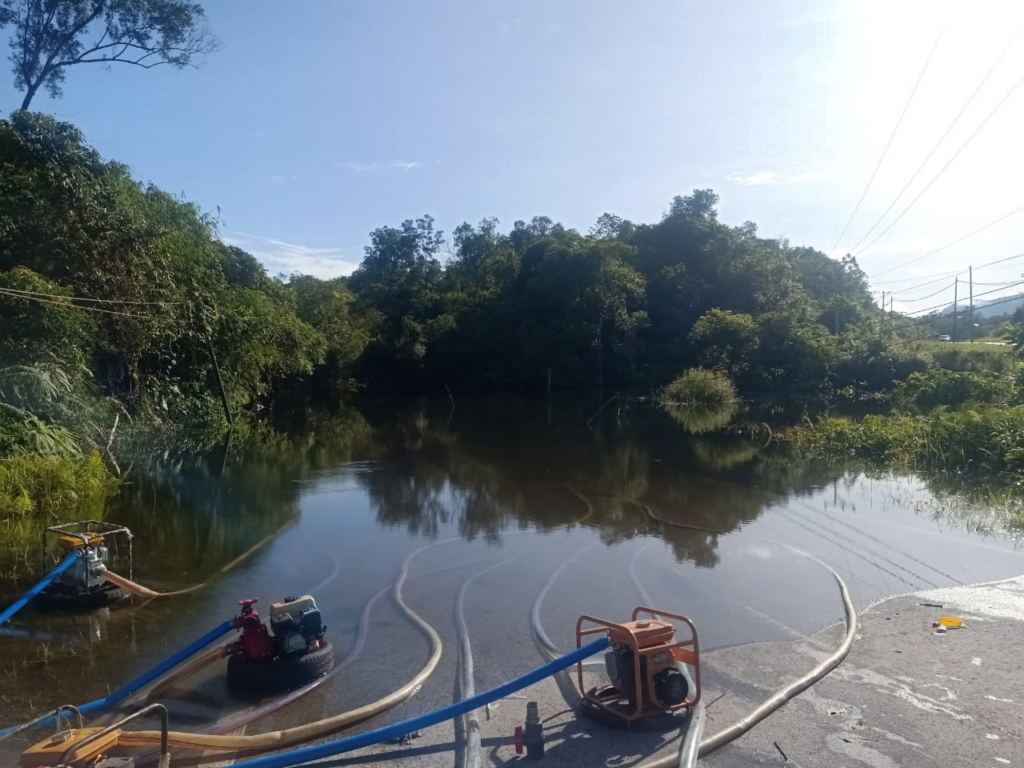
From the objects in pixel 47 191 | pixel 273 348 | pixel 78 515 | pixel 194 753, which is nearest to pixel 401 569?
pixel 194 753

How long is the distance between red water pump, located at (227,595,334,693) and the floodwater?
20cm

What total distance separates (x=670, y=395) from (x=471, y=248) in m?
34.8

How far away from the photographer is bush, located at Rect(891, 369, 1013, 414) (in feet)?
73.6

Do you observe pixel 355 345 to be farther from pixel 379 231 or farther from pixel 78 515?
pixel 78 515

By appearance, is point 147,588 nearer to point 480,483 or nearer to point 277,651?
point 277,651

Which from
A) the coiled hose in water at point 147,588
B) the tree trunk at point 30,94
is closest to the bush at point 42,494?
the coiled hose in water at point 147,588

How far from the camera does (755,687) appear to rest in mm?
5137

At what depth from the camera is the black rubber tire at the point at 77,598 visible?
23.9ft

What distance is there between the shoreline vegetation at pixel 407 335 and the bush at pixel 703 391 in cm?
13

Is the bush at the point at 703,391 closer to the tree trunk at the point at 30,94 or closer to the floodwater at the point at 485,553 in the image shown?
the floodwater at the point at 485,553

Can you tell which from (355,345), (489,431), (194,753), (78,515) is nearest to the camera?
(194,753)

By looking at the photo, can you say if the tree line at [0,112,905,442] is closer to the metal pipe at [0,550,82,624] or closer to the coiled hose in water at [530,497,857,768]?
the metal pipe at [0,550,82,624]

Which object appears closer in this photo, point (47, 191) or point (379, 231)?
point (47, 191)

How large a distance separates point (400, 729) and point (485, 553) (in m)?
5.50
